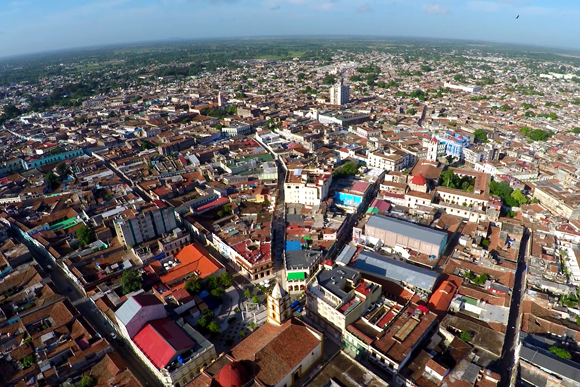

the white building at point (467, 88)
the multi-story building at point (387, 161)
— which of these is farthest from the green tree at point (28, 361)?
the white building at point (467, 88)

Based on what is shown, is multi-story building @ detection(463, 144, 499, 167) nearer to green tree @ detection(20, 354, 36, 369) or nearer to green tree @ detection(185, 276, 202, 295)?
green tree @ detection(185, 276, 202, 295)

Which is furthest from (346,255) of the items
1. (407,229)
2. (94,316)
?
(94,316)

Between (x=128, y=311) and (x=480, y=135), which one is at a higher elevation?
(x=128, y=311)

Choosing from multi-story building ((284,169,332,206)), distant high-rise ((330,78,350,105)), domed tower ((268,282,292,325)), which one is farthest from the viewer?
distant high-rise ((330,78,350,105))

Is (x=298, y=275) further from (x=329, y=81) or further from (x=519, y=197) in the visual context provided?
(x=329, y=81)

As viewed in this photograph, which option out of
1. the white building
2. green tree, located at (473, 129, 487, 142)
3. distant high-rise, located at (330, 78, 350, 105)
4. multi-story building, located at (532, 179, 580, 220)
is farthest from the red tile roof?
the white building

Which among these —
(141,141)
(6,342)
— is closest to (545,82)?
(141,141)

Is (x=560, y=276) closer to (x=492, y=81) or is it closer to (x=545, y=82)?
(x=492, y=81)
